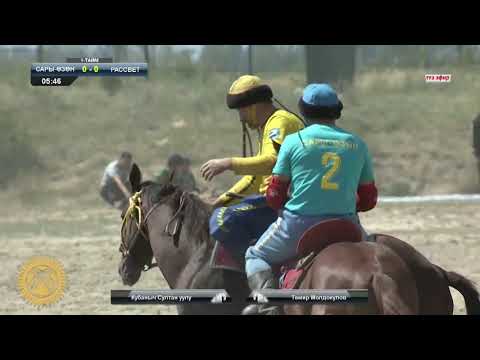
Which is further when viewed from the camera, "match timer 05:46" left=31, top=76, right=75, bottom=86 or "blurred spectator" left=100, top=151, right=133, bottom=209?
"blurred spectator" left=100, top=151, right=133, bottom=209

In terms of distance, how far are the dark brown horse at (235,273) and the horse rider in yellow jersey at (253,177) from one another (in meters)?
0.26

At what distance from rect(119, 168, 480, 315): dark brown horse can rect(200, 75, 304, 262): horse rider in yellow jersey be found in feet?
0.85

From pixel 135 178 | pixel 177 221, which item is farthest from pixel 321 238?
pixel 135 178

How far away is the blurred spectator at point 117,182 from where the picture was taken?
529 inches

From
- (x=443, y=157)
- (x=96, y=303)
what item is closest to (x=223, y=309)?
(x=96, y=303)

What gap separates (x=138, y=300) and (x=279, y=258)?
1.04 meters

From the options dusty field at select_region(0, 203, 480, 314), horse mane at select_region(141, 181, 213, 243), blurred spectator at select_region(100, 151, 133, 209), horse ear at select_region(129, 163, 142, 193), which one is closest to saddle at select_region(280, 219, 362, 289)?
horse mane at select_region(141, 181, 213, 243)

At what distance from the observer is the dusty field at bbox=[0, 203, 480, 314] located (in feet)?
31.6

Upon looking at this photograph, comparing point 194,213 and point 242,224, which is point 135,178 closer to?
point 194,213

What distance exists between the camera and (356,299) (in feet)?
16.9

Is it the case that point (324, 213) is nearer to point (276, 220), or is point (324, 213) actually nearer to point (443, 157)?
point (276, 220)

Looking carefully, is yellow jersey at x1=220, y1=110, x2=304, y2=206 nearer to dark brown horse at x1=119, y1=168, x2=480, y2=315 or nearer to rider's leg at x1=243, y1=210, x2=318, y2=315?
rider's leg at x1=243, y1=210, x2=318, y2=315
